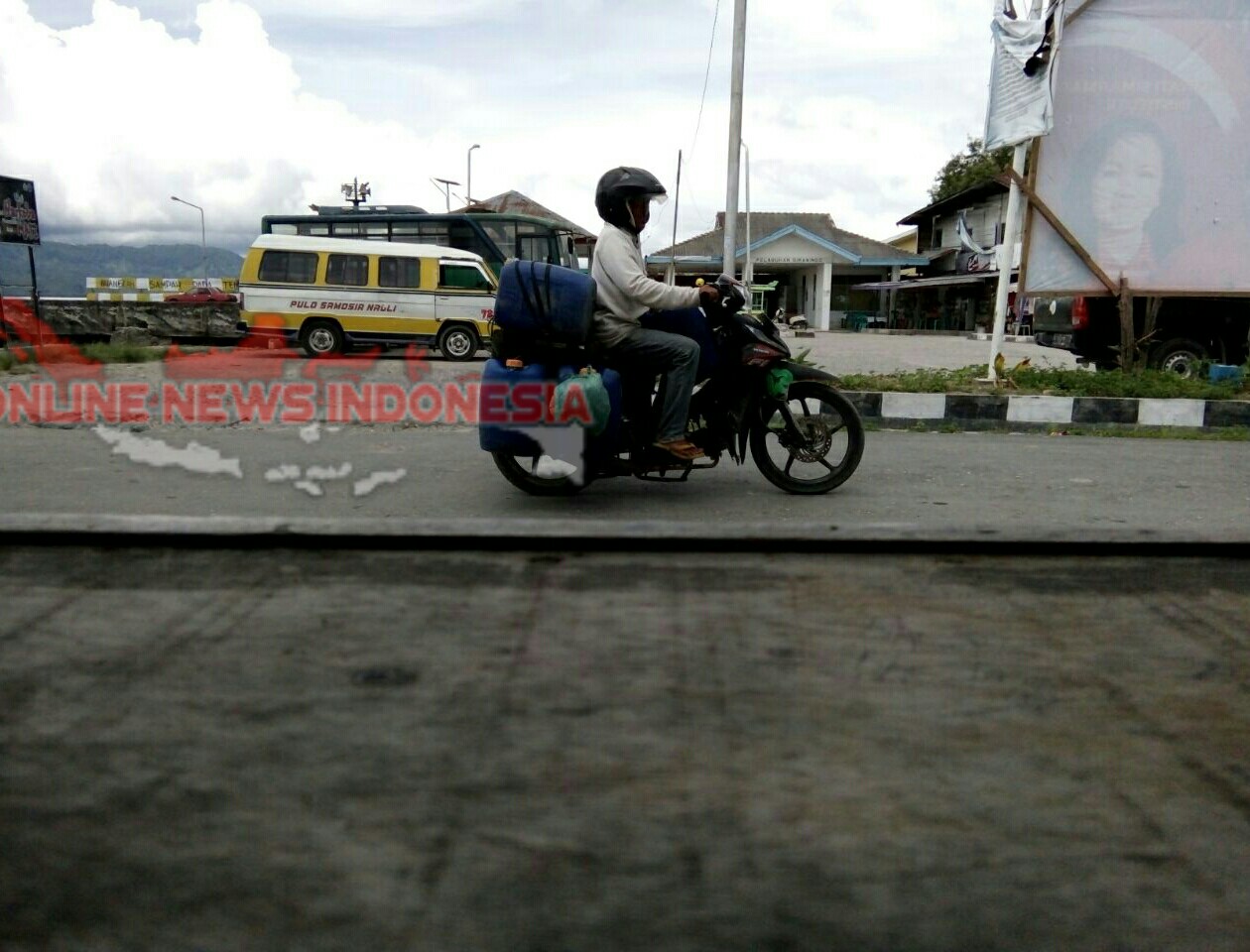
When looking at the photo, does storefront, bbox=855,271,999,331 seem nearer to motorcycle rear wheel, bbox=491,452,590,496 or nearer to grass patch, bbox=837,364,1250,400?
grass patch, bbox=837,364,1250,400

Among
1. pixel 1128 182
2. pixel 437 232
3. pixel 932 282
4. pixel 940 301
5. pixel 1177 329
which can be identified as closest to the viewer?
pixel 1128 182

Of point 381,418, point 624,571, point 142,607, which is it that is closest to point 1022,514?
point 624,571

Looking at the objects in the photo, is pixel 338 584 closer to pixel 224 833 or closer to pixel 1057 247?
pixel 224 833

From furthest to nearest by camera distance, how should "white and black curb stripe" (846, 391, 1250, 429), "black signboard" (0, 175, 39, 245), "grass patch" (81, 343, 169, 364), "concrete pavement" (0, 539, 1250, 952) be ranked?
"black signboard" (0, 175, 39, 245) → "grass patch" (81, 343, 169, 364) → "white and black curb stripe" (846, 391, 1250, 429) → "concrete pavement" (0, 539, 1250, 952)

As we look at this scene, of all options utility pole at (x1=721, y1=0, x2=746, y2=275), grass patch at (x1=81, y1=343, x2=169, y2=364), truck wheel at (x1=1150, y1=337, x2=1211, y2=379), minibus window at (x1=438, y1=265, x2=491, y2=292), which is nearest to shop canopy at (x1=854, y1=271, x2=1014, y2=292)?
utility pole at (x1=721, y1=0, x2=746, y2=275)

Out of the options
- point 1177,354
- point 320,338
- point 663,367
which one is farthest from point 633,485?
point 320,338

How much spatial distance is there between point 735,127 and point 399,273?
19.1 feet

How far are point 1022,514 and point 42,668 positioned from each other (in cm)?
420

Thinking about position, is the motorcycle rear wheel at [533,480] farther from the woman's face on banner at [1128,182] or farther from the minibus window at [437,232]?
the minibus window at [437,232]

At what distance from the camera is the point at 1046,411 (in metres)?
7.55

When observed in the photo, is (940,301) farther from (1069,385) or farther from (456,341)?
(1069,385)

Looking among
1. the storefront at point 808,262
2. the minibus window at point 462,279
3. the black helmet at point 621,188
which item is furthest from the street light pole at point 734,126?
the storefront at point 808,262

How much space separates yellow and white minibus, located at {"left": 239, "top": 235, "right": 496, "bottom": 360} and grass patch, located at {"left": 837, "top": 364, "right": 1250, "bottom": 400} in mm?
8251

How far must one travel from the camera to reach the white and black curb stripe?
24.5 feet
